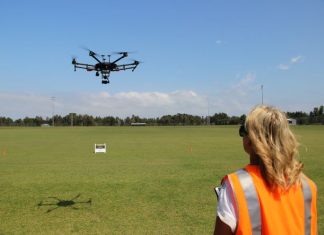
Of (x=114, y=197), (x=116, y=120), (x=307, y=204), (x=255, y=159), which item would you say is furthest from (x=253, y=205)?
(x=116, y=120)

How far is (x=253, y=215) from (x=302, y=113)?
502 feet

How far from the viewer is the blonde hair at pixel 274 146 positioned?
2137mm

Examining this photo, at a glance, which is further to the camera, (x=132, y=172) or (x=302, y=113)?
(x=302, y=113)

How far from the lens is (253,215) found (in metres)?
2.06

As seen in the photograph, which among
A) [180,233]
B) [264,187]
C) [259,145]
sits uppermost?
[259,145]

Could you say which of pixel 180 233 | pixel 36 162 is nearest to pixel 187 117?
pixel 36 162

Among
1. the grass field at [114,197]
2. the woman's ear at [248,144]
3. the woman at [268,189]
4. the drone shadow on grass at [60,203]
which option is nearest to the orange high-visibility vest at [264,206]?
the woman at [268,189]

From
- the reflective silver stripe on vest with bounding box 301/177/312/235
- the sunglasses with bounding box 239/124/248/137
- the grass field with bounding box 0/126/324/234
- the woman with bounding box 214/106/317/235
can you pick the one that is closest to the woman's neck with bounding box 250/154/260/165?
the woman with bounding box 214/106/317/235

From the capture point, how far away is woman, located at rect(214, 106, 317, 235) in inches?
81.4

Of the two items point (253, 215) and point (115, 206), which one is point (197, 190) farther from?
point (253, 215)

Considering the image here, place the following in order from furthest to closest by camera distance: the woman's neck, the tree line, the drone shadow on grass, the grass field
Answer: the tree line, the drone shadow on grass, the grass field, the woman's neck

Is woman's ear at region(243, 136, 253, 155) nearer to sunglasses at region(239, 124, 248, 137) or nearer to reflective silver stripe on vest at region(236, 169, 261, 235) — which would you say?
sunglasses at region(239, 124, 248, 137)

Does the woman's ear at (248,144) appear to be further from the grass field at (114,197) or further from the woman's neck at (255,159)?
the grass field at (114,197)

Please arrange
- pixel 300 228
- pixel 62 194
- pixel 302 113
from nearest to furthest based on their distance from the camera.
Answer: pixel 300 228
pixel 62 194
pixel 302 113
